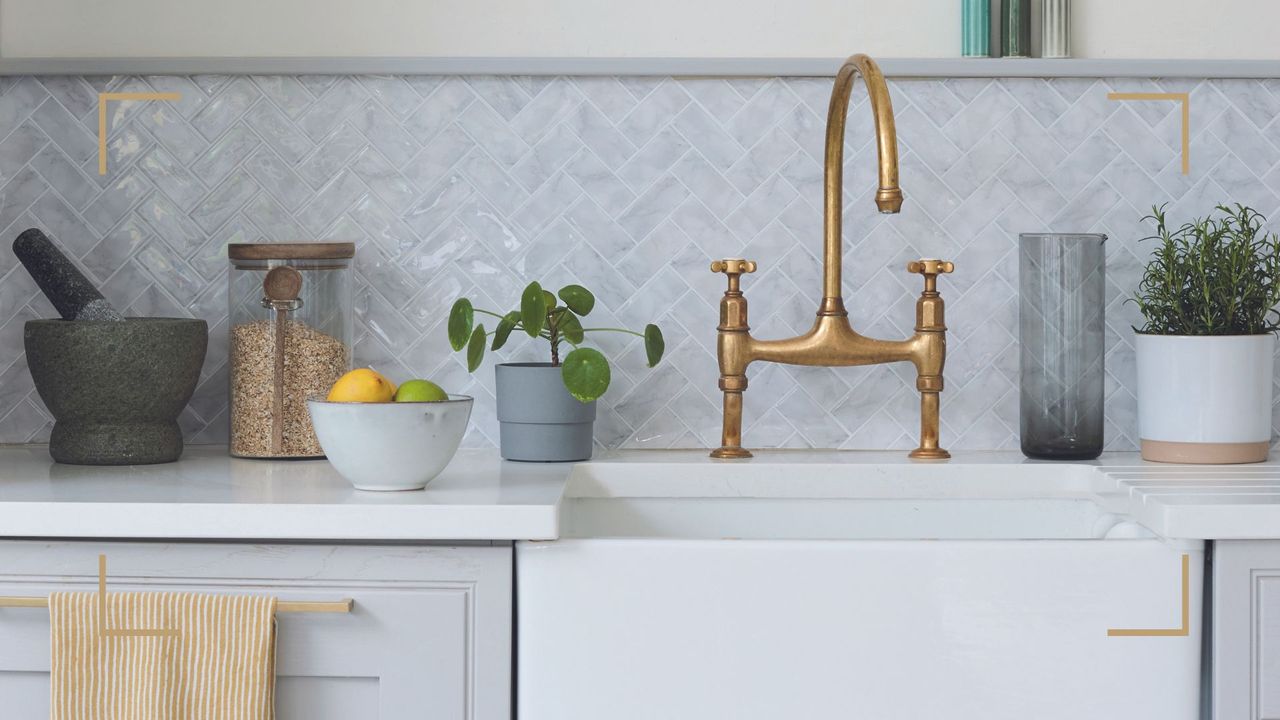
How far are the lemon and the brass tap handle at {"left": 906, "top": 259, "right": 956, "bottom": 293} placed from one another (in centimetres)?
69

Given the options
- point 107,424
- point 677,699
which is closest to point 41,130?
point 107,424

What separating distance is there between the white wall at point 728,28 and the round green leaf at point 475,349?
0.41 metres

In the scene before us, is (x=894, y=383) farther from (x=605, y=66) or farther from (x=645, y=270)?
(x=605, y=66)

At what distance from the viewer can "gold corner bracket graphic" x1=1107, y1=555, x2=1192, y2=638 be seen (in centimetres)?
111

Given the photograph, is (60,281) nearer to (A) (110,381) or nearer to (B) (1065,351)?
(A) (110,381)

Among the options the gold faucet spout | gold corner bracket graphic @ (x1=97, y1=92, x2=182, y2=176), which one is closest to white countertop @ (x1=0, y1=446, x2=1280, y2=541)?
the gold faucet spout

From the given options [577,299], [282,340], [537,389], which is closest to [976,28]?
[577,299]


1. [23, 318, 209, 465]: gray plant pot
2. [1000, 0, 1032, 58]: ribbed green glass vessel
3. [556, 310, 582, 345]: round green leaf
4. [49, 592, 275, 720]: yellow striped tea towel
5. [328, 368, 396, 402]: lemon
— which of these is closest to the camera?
[49, 592, 275, 720]: yellow striped tea towel

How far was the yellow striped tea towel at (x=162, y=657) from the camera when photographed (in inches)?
42.7

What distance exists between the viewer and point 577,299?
60.1 inches

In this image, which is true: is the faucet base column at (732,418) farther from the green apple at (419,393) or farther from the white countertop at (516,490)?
the green apple at (419,393)

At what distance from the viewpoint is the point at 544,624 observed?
3.67ft

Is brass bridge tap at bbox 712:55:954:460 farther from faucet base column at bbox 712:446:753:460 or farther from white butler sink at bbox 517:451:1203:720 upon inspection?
white butler sink at bbox 517:451:1203:720

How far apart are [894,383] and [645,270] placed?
379mm
